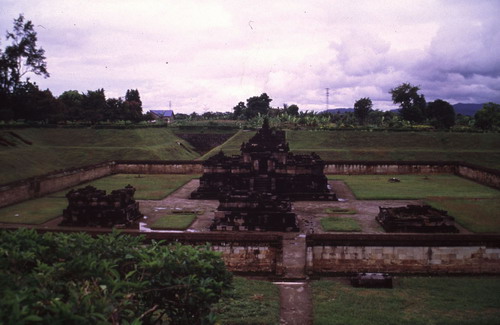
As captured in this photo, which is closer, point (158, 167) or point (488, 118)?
point (158, 167)

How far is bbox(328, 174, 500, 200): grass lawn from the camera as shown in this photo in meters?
30.5

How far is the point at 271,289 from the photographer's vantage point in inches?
570

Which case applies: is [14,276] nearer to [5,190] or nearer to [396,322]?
[396,322]

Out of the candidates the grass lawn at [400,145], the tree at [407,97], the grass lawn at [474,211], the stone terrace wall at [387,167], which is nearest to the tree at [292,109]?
the tree at [407,97]

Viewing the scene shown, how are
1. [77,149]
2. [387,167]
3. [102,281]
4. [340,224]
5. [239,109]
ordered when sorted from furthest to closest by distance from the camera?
[239,109]
[77,149]
[387,167]
[340,224]
[102,281]

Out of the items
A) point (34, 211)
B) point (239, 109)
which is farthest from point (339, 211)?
point (239, 109)

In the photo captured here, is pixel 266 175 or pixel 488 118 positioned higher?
pixel 488 118

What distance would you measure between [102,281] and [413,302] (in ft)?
32.1

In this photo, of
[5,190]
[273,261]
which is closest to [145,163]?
[5,190]

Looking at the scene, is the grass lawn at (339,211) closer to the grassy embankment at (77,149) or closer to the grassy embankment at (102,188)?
the grassy embankment at (102,188)

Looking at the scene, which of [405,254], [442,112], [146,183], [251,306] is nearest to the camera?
[251,306]

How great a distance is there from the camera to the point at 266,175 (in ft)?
108

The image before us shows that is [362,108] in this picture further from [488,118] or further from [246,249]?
[246,249]

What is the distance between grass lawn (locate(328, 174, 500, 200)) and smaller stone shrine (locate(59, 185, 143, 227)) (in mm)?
16055
